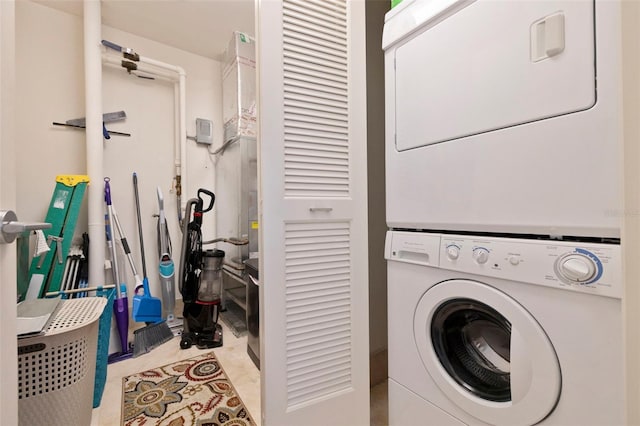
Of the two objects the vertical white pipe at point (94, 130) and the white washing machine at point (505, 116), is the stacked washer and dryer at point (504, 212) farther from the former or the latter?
the vertical white pipe at point (94, 130)

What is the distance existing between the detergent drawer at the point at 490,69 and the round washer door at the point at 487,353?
500mm

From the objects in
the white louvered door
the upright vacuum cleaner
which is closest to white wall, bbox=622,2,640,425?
the white louvered door

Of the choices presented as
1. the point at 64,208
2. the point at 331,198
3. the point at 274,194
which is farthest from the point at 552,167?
the point at 64,208

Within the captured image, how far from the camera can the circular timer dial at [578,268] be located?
24.6 inches

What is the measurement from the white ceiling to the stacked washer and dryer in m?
1.60

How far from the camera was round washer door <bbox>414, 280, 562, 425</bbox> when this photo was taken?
2.32 ft

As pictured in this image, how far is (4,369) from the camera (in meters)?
0.55

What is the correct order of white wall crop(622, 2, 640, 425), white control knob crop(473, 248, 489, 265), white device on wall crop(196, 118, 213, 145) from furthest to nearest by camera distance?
1. white device on wall crop(196, 118, 213, 145)
2. white control knob crop(473, 248, 489, 265)
3. white wall crop(622, 2, 640, 425)

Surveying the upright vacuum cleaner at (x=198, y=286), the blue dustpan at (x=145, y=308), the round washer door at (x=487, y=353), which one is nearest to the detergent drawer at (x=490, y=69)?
the round washer door at (x=487, y=353)

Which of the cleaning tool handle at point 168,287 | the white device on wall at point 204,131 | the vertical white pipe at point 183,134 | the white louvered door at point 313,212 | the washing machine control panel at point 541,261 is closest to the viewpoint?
the washing machine control panel at point 541,261

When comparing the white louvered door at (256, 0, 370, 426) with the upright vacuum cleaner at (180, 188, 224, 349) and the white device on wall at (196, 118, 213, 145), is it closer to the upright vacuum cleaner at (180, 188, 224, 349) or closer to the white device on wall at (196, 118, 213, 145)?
the upright vacuum cleaner at (180, 188, 224, 349)

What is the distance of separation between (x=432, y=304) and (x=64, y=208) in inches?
85.5

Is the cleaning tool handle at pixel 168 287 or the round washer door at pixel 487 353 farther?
the cleaning tool handle at pixel 168 287

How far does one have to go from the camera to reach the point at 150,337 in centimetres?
200
